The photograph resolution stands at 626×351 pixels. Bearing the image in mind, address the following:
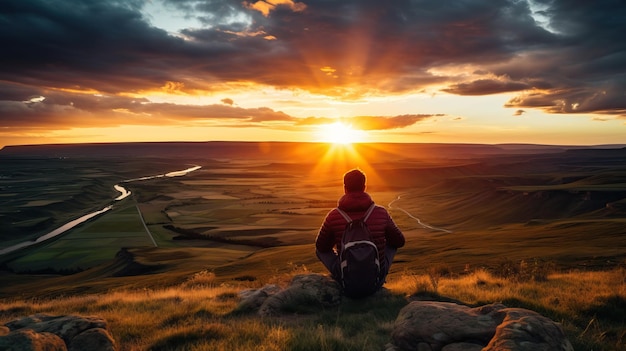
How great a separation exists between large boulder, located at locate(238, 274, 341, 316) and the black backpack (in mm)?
585

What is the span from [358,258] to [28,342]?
584 cm

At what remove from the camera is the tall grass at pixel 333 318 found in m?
6.48

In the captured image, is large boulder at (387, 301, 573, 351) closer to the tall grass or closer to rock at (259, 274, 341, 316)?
the tall grass

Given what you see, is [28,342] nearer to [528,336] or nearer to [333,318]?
[333,318]

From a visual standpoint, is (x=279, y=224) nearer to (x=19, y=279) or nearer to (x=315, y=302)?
(x=19, y=279)

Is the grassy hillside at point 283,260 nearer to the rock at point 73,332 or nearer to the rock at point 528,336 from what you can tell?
the rock at point 73,332

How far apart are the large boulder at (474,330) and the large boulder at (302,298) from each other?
3327 mm

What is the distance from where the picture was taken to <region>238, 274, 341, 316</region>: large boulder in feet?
31.6

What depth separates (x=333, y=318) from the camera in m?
8.61

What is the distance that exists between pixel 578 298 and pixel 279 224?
346 feet

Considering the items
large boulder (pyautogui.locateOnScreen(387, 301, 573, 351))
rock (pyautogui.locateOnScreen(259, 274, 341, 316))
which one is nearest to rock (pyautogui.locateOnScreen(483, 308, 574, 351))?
large boulder (pyautogui.locateOnScreen(387, 301, 573, 351))

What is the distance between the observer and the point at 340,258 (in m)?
9.12

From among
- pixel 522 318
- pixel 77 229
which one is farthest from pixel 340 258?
pixel 77 229

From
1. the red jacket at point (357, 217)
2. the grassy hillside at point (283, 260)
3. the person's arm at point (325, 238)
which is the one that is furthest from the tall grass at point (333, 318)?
the red jacket at point (357, 217)
